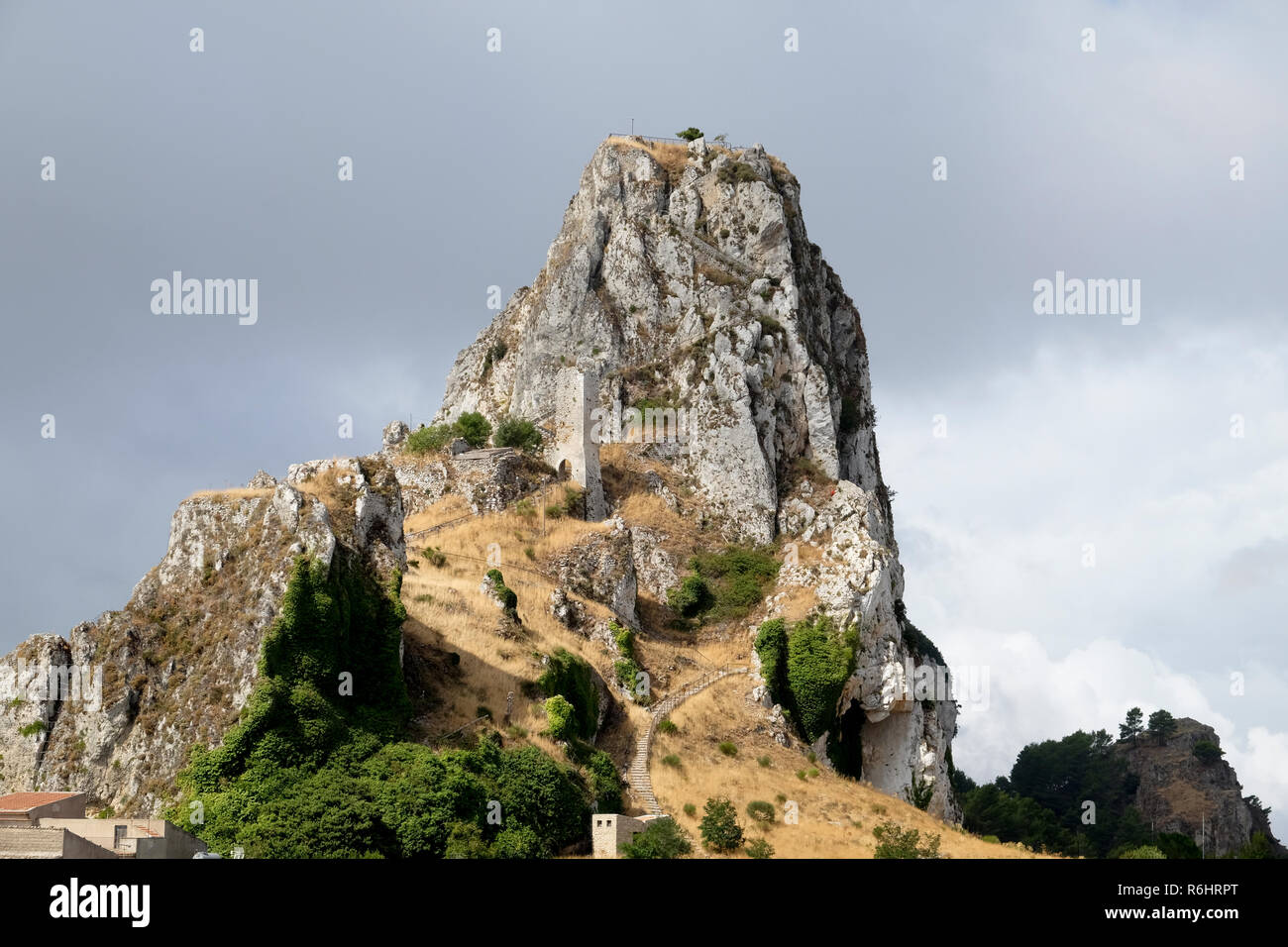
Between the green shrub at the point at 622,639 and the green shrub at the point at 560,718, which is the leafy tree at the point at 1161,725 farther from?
the green shrub at the point at 560,718

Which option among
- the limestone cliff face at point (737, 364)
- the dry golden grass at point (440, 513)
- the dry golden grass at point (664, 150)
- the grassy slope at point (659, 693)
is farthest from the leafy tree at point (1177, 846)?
the dry golden grass at point (664, 150)

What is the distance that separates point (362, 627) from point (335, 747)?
14.4ft

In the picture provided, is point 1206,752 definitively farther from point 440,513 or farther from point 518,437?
point 440,513

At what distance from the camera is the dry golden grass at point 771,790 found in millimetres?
45406

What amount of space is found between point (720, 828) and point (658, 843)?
288 cm

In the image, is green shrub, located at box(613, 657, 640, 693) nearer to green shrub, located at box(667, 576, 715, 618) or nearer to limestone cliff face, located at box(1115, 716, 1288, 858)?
green shrub, located at box(667, 576, 715, 618)

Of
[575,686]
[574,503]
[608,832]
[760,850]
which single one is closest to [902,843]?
[760,850]

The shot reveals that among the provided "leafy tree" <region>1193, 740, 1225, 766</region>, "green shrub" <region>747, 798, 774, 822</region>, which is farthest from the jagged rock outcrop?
"leafy tree" <region>1193, 740, 1225, 766</region>

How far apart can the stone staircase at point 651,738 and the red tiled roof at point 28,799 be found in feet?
62.5

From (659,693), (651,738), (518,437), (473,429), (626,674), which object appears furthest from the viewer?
(473,429)

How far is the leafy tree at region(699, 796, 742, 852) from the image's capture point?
42841 mm

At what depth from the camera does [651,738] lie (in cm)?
5053

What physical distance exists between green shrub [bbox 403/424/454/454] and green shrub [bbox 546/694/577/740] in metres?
33.0
